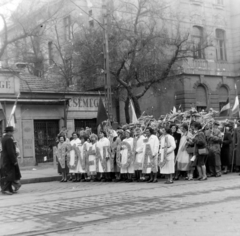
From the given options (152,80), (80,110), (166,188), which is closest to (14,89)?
(80,110)

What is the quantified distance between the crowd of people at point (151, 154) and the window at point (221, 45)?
56.7 ft

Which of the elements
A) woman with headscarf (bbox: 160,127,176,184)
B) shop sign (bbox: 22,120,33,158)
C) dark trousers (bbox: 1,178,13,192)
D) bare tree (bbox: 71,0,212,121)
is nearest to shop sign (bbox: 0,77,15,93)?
shop sign (bbox: 22,120,33,158)

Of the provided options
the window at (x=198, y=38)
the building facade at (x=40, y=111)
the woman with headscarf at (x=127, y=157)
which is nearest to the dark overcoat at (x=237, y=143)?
the woman with headscarf at (x=127, y=157)

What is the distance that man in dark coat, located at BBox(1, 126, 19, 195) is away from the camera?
1275 centimetres

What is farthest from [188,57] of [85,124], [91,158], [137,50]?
[91,158]

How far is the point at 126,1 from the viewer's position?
1161 inches

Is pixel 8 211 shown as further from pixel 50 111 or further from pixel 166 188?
pixel 50 111

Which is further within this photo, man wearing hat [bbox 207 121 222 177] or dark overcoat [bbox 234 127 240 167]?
dark overcoat [bbox 234 127 240 167]

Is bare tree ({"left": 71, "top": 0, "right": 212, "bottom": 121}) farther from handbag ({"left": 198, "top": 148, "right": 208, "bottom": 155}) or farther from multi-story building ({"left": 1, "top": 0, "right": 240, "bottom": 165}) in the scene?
handbag ({"left": 198, "top": 148, "right": 208, "bottom": 155})

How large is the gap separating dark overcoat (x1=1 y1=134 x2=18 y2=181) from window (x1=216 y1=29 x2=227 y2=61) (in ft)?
75.6

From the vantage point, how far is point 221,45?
110ft

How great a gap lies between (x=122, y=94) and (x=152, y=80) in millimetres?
3160

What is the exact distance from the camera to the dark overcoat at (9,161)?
12.7 metres

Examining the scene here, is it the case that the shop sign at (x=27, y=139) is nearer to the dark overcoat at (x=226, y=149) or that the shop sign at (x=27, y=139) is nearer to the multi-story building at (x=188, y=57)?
the multi-story building at (x=188, y=57)
